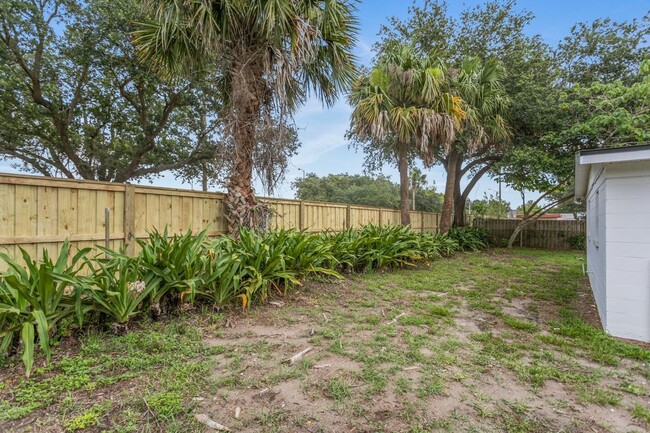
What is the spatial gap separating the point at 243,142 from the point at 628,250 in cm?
515

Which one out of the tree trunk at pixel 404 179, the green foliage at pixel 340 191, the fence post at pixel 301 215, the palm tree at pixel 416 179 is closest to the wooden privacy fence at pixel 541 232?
the tree trunk at pixel 404 179

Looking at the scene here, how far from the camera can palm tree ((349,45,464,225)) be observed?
26.4 ft

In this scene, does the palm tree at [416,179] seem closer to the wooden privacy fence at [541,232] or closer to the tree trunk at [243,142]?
the wooden privacy fence at [541,232]

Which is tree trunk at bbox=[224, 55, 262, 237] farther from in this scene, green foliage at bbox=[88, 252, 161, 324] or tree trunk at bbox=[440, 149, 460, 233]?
tree trunk at bbox=[440, 149, 460, 233]

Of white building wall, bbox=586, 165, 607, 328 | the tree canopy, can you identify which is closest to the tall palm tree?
white building wall, bbox=586, 165, 607, 328

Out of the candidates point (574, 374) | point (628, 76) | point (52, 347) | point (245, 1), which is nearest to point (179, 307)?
point (52, 347)

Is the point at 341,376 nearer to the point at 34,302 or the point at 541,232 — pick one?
the point at 34,302

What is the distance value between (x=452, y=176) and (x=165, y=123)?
32.6 ft

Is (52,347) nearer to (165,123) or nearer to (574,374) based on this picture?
(574,374)

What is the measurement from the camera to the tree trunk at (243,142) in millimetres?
4980

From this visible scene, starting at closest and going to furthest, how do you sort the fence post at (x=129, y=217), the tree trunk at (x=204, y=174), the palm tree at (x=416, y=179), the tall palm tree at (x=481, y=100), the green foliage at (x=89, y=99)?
the fence post at (x=129, y=217) → the green foliage at (x=89, y=99) → the tall palm tree at (x=481, y=100) → the tree trunk at (x=204, y=174) → the palm tree at (x=416, y=179)

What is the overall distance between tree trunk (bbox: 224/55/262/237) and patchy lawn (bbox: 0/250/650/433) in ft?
6.56

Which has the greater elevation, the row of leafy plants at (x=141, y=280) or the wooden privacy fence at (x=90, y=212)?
the wooden privacy fence at (x=90, y=212)

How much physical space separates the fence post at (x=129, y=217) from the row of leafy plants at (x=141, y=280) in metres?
0.36
